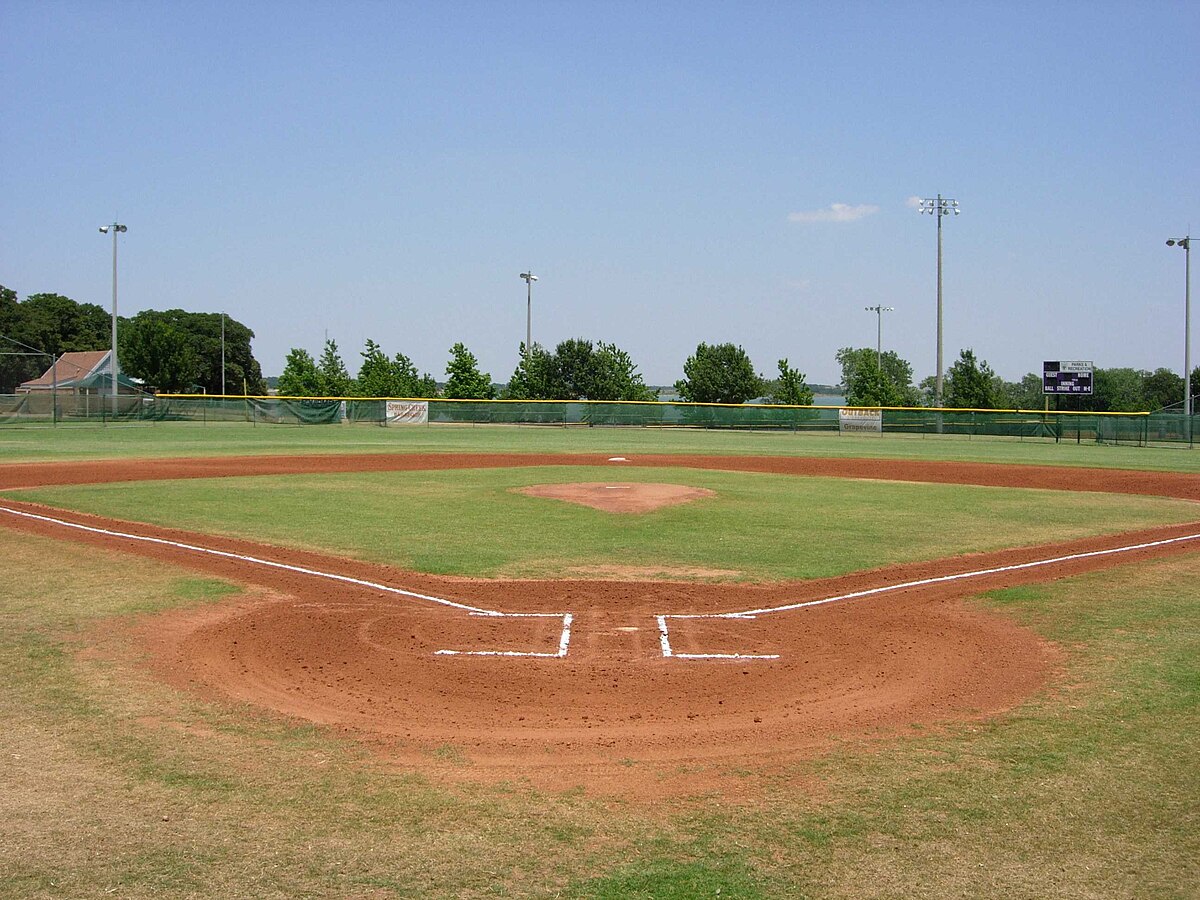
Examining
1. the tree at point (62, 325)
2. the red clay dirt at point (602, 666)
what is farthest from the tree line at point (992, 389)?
the tree at point (62, 325)

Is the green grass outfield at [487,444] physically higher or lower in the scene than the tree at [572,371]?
lower

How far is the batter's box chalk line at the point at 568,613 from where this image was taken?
852 centimetres

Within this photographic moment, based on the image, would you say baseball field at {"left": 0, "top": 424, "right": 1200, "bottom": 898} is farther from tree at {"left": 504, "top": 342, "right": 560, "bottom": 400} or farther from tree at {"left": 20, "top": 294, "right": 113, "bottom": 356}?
tree at {"left": 20, "top": 294, "right": 113, "bottom": 356}

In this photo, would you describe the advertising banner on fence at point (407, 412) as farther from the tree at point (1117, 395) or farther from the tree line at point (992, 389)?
the tree at point (1117, 395)

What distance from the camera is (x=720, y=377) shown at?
91500 mm

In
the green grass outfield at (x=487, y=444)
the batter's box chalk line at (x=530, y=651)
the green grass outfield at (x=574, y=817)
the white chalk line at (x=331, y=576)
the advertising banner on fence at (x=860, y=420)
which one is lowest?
the green grass outfield at (x=574, y=817)

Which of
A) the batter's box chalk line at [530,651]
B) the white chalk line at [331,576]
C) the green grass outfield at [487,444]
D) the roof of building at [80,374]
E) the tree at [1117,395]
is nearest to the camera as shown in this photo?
the batter's box chalk line at [530,651]

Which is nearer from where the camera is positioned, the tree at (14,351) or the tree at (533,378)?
the tree at (14,351)

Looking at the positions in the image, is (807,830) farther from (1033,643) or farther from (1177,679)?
(1033,643)

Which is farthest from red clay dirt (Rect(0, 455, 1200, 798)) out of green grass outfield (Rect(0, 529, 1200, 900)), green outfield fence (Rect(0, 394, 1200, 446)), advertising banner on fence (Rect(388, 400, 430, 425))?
advertising banner on fence (Rect(388, 400, 430, 425))

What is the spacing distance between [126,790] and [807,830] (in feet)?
11.7

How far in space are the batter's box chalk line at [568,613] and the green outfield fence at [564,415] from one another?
42.9m

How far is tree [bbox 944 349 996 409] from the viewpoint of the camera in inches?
2896

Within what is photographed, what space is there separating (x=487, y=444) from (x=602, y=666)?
35.0 m
